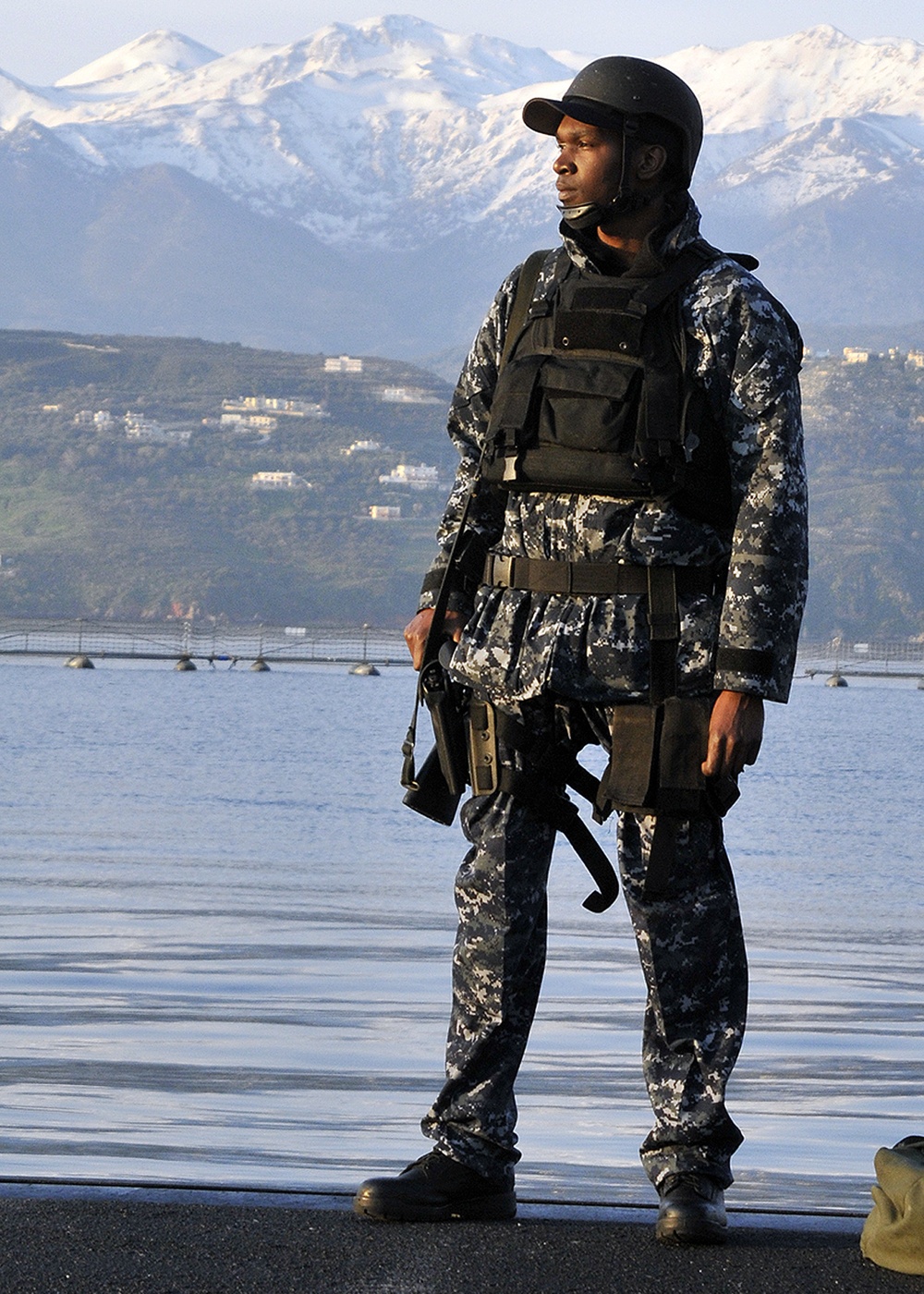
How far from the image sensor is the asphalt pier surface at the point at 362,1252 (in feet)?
9.43

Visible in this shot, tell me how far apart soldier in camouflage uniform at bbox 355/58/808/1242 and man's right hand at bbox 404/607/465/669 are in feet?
0.23

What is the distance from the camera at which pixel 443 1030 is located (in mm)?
6969

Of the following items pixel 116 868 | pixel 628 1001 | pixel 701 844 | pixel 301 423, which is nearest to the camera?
pixel 701 844

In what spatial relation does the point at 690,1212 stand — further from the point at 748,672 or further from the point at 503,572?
the point at 503,572

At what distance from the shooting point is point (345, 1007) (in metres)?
7.42

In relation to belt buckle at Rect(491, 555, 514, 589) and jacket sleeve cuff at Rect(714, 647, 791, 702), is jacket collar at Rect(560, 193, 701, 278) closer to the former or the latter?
belt buckle at Rect(491, 555, 514, 589)

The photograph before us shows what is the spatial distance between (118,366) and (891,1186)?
171 meters

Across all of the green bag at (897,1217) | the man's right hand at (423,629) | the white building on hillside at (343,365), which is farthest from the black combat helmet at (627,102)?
the white building on hillside at (343,365)

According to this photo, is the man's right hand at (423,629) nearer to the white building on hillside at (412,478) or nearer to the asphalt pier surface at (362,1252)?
A: the asphalt pier surface at (362,1252)

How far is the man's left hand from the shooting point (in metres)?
3.28

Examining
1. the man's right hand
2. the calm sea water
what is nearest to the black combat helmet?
the man's right hand

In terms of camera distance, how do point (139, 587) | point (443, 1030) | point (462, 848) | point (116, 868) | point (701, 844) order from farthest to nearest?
point (139, 587), point (462, 848), point (116, 868), point (443, 1030), point (701, 844)

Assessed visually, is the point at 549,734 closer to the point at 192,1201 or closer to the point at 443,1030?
the point at 192,1201

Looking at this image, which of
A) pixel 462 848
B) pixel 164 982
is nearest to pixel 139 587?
pixel 462 848
